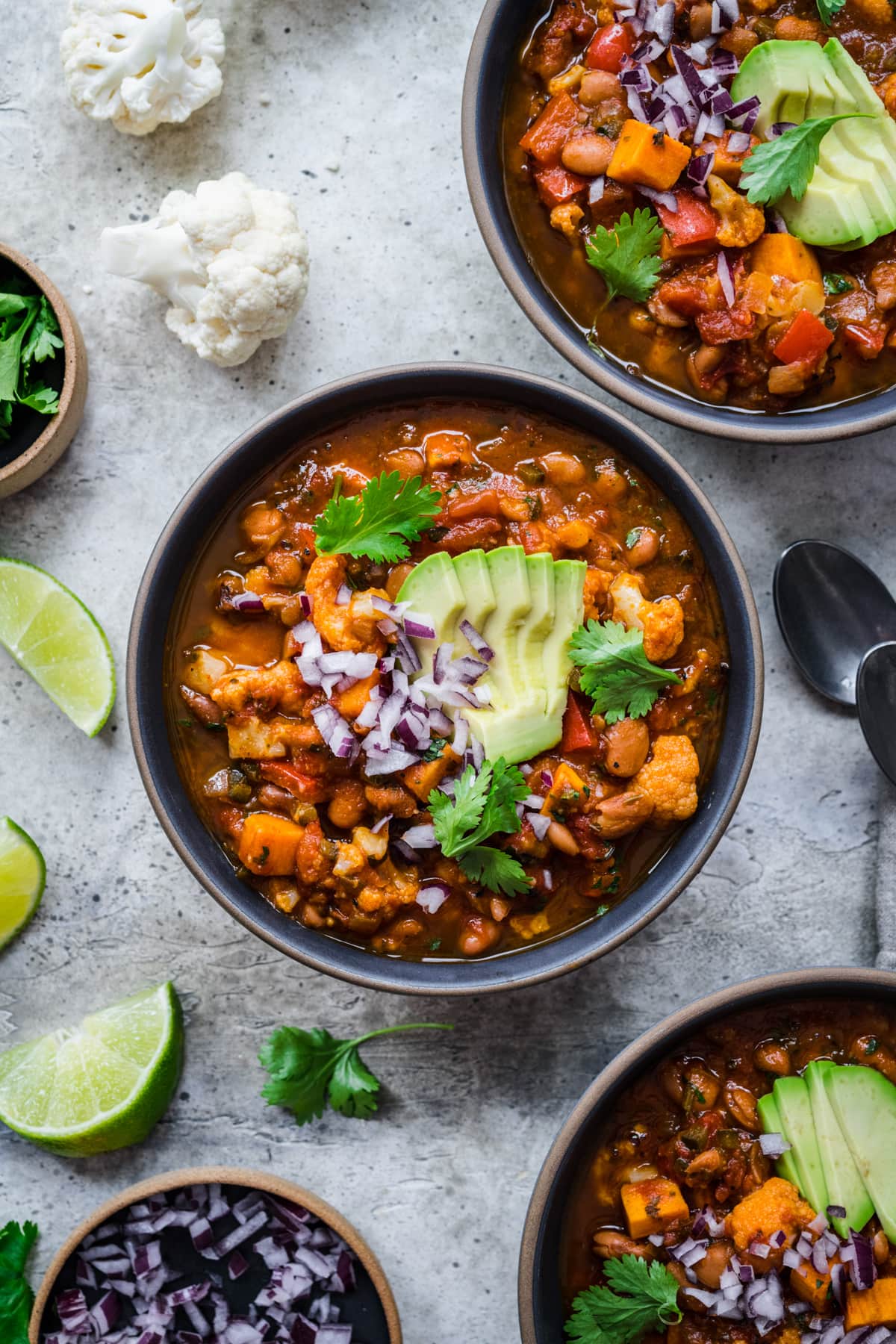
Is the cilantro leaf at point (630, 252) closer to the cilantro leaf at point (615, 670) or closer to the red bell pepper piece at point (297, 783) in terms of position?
the cilantro leaf at point (615, 670)

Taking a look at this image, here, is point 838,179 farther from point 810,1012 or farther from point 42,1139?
point 42,1139

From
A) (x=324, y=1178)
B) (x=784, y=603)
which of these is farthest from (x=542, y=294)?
(x=324, y=1178)

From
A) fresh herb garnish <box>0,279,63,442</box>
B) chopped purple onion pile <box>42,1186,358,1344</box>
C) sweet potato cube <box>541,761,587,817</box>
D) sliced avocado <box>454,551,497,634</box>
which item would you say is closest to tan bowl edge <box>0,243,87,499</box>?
fresh herb garnish <box>0,279,63,442</box>

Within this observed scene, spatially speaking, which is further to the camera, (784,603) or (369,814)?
(784,603)

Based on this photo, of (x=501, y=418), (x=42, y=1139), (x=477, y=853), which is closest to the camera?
(x=477, y=853)

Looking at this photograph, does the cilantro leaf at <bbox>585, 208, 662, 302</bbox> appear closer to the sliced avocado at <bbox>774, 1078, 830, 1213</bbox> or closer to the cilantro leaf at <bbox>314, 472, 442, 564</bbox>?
the cilantro leaf at <bbox>314, 472, 442, 564</bbox>

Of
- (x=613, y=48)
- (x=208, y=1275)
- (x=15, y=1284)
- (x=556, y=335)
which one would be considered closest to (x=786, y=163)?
(x=613, y=48)
